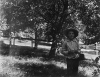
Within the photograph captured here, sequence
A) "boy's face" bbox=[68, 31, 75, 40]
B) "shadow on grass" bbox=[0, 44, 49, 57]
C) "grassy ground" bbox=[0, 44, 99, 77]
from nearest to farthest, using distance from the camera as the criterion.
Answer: "boy's face" bbox=[68, 31, 75, 40] → "grassy ground" bbox=[0, 44, 99, 77] → "shadow on grass" bbox=[0, 44, 49, 57]

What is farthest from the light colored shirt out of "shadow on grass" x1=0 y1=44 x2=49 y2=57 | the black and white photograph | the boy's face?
"shadow on grass" x1=0 y1=44 x2=49 y2=57

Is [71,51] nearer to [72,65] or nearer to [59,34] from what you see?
[72,65]

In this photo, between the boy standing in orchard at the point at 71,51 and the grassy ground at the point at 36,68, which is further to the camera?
the grassy ground at the point at 36,68

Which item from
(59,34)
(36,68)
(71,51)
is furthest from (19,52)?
(71,51)

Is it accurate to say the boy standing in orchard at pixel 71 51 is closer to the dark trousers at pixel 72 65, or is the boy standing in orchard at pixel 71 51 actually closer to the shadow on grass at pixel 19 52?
the dark trousers at pixel 72 65

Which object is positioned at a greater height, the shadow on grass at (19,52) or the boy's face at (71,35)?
the boy's face at (71,35)

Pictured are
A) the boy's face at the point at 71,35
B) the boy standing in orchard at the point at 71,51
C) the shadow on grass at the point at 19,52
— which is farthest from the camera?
the shadow on grass at the point at 19,52

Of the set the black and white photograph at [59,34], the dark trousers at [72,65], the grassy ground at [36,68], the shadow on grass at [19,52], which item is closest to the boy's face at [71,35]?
the black and white photograph at [59,34]

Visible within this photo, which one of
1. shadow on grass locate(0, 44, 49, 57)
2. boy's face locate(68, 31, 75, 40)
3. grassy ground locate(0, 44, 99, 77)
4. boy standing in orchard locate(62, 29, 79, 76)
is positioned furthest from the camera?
shadow on grass locate(0, 44, 49, 57)

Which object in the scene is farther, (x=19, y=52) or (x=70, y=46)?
(x=19, y=52)

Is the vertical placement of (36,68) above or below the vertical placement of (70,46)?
below

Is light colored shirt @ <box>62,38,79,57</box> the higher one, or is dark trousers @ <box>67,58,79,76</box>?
light colored shirt @ <box>62,38,79,57</box>

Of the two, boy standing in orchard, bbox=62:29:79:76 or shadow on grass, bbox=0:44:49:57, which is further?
shadow on grass, bbox=0:44:49:57

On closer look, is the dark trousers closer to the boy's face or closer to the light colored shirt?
the light colored shirt
